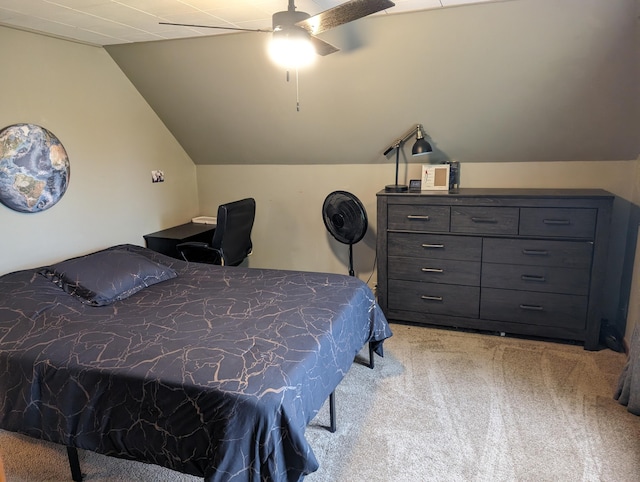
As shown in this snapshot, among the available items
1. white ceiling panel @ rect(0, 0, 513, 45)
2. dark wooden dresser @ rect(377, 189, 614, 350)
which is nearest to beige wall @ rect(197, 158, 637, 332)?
dark wooden dresser @ rect(377, 189, 614, 350)

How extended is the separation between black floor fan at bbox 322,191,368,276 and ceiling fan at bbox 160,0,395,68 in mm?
1431

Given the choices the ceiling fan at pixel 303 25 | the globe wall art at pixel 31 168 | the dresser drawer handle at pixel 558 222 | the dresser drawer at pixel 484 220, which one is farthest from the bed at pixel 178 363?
the dresser drawer handle at pixel 558 222

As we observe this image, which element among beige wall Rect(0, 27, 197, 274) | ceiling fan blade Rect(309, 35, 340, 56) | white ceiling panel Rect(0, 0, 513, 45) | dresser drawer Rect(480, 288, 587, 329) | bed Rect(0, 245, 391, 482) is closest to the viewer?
bed Rect(0, 245, 391, 482)

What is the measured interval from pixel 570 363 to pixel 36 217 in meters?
3.65

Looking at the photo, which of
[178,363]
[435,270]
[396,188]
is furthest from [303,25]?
[435,270]

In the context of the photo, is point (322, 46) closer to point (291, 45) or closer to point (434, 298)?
point (291, 45)

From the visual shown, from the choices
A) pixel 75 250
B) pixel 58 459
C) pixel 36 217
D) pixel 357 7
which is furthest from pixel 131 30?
pixel 58 459

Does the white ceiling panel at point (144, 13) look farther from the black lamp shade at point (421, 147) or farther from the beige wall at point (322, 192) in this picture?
the beige wall at point (322, 192)

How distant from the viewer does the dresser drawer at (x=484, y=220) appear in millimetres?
3158

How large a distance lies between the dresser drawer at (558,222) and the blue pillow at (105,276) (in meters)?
2.46

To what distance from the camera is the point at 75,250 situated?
3.29m

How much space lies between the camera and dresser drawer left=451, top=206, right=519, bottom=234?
3.16m

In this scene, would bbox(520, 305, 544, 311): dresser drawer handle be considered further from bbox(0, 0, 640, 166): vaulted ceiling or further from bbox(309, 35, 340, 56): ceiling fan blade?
bbox(309, 35, 340, 56): ceiling fan blade

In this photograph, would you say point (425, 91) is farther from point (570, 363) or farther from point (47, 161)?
point (47, 161)
